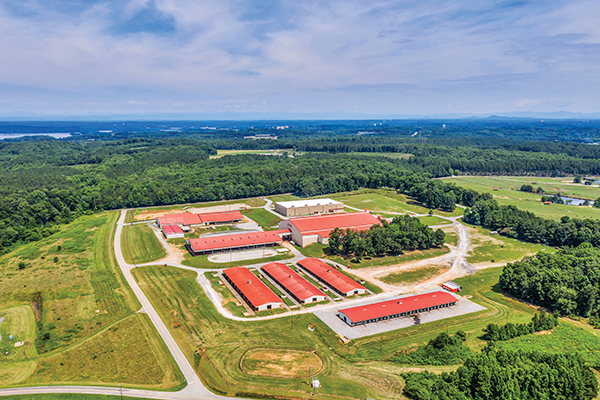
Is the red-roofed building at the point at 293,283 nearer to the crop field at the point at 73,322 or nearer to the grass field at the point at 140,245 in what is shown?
the crop field at the point at 73,322

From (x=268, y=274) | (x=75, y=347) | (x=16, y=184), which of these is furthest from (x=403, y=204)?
(x=16, y=184)

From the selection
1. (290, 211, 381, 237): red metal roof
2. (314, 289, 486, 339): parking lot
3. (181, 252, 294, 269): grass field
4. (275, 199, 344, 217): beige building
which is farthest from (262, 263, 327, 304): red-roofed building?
(275, 199, 344, 217): beige building

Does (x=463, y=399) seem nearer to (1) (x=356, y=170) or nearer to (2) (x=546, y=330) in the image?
(2) (x=546, y=330)

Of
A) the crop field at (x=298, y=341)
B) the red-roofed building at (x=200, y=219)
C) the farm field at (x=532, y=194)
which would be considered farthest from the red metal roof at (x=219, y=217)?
the farm field at (x=532, y=194)

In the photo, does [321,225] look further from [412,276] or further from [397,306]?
[397,306]

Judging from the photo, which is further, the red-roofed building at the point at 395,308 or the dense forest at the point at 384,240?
the dense forest at the point at 384,240

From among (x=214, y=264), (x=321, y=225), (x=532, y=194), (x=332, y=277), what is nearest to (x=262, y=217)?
(x=321, y=225)
